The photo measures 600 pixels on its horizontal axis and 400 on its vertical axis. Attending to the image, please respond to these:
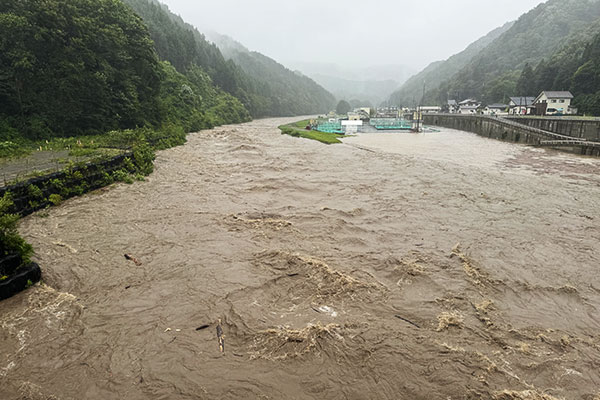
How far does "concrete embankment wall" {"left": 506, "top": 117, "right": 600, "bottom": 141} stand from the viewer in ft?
132

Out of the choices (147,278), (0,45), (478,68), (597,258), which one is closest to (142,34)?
(0,45)

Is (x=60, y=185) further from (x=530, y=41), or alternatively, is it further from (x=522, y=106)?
(x=530, y=41)

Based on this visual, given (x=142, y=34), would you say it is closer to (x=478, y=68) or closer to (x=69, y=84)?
(x=69, y=84)

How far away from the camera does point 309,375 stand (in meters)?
5.03

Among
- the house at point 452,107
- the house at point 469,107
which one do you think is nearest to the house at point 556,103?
the house at point 469,107

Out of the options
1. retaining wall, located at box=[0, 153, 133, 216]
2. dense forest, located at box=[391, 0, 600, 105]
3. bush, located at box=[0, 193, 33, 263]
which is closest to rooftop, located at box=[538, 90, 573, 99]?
dense forest, located at box=[391, 0, 600, 105]

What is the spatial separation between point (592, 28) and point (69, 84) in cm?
15256

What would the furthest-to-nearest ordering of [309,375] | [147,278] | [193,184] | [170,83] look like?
[170,83]
[193,184]
[147,278]
[309,375]

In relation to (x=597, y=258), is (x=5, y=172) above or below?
above

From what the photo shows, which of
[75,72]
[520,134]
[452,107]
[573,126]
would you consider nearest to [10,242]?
[75,72]

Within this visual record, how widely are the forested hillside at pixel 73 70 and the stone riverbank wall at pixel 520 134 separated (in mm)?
48753

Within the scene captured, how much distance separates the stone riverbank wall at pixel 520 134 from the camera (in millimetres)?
34156

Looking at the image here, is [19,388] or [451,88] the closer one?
[19,388]

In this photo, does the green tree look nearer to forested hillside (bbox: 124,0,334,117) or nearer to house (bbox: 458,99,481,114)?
house (bbox: 458,99,481,114)
